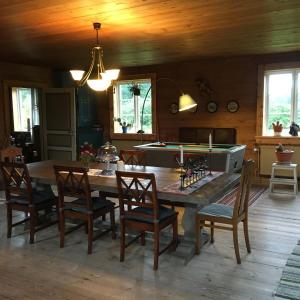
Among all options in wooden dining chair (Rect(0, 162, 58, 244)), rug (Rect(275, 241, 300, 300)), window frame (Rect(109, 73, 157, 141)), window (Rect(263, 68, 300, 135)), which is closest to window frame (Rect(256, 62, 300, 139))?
window (Rect(263, 68, 300, 135))

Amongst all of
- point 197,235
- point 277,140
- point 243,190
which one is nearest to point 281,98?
point 277,140

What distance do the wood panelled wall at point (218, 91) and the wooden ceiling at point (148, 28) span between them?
1.59 feet

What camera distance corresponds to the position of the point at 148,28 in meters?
3.93

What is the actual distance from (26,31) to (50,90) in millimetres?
3372

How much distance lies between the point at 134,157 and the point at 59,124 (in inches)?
128

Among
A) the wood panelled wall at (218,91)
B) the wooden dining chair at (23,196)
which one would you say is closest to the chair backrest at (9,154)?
the wooden dining chair at (23,196)

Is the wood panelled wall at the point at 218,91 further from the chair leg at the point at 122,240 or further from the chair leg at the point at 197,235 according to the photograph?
the chair leg at the point at 122,240

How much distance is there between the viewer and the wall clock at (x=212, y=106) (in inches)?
262

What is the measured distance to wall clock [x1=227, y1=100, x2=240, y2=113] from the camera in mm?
6473

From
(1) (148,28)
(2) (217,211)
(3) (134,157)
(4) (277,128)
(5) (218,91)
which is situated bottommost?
(2) (217,211)


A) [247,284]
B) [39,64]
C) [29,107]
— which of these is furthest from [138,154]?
[29,107]

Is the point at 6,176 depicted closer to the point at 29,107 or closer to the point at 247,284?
the point at 247,284

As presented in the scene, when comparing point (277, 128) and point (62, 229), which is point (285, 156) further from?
point (62, 229)

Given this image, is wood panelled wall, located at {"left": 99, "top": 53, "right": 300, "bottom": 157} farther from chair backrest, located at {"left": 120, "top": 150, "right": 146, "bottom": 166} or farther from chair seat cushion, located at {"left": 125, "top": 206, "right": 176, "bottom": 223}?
chair seat cushion, located at {"left": 125, "top": 206, "right": 176, "bottom": 223}
